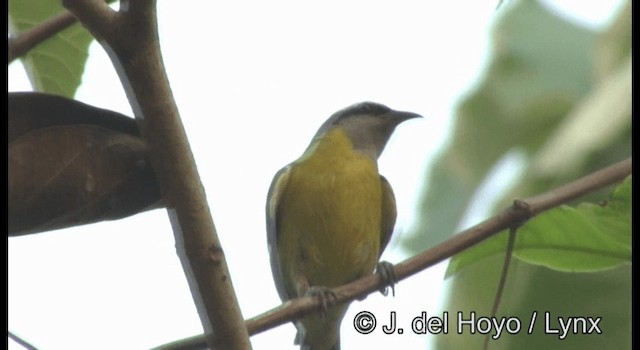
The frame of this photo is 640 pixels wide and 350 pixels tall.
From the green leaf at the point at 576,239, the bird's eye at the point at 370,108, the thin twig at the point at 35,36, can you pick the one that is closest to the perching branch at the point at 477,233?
the green leaf at the point at 576,239

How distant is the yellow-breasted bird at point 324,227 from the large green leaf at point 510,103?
0.25 m

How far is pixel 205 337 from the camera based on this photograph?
2.00m

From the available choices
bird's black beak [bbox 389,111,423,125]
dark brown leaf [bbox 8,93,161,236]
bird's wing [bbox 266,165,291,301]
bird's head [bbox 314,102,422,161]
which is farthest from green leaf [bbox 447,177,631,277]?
bird's black beak [bbox 389,111,423,125]

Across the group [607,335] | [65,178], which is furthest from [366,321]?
[65,178]

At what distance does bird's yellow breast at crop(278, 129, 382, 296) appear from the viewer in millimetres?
4117

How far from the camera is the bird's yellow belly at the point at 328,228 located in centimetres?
411

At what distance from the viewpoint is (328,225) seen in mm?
4184

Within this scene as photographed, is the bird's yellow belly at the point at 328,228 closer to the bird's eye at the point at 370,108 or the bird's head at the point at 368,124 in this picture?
the bird's head at the point at 368,124

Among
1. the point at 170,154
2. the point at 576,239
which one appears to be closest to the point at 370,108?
the point at 576,239

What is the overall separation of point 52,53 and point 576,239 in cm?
145

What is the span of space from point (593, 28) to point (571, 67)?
28 centimetres

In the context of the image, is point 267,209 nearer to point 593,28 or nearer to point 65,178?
point 593,28

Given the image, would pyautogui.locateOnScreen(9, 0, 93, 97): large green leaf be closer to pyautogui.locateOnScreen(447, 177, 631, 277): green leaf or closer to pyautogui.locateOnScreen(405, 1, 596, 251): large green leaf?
pyautogui.locateOnScreen(447, 177, 631, 277): green leaf

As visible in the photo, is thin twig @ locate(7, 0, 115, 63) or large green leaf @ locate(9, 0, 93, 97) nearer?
thin twig @ locate(7, 0, 115, 63)
